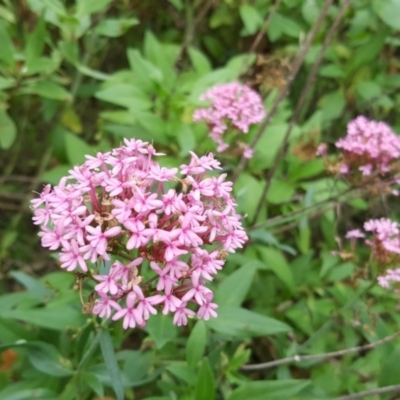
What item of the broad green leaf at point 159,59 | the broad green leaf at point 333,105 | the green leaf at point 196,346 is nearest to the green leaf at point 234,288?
the green leaf at point 196,346

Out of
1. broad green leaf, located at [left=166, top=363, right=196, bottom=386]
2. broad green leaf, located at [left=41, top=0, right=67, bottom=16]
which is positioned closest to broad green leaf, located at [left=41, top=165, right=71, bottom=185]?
broad green leaf, located at [left=41, top=0, right=67, bottom=16]

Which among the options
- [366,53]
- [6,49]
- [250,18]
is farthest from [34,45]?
[366,53]

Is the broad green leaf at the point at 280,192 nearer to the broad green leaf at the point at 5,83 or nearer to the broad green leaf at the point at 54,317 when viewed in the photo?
the broad green leaf at the point at 54,317

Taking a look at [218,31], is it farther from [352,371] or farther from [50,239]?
[50,239]

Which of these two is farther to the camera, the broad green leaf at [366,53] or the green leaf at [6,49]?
the broad green leaf at [366,53]

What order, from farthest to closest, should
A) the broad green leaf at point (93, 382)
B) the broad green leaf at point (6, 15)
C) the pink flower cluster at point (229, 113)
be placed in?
the broad green leaf at point (6, 15), the pink flower cluster at point (229, 113), the broad green leaf at point (93, 382)

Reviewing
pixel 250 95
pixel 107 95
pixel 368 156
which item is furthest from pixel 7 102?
pixel 368 156
